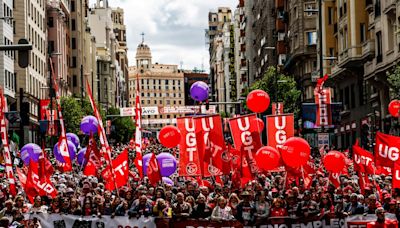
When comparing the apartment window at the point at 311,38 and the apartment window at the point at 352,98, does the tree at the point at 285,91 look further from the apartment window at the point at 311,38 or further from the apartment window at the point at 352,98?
the apartment window at the point at 352,98

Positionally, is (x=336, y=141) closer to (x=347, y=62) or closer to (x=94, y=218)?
(x=347, y=62)

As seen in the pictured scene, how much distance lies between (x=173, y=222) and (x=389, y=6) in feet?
99.8

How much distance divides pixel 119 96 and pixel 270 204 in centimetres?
18144

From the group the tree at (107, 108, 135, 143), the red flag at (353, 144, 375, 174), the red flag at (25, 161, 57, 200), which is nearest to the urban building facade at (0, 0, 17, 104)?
the red flag at (25, 161, 57, 200)

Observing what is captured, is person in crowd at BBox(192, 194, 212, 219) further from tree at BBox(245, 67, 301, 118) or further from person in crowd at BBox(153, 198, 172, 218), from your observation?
tree at BBox(245, 67, 301, 118)

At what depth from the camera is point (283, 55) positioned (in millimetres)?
91062

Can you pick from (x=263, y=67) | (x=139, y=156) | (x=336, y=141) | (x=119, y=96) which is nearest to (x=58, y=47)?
(x=263, y=67)

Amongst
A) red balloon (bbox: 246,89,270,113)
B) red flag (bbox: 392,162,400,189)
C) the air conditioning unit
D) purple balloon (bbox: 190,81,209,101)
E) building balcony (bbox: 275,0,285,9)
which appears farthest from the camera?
the air conditioning unit

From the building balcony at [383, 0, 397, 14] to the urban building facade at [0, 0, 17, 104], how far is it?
2504cm

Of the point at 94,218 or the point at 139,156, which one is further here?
the point at 139,156

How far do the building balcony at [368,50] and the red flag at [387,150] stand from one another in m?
30.0

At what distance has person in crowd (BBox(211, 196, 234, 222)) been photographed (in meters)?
17.1

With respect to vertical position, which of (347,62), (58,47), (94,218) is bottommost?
(94,218)

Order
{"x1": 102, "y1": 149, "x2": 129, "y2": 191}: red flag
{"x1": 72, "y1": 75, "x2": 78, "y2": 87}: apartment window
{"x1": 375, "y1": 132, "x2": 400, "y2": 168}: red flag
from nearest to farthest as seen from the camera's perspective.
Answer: {"x1": 375, "y1": 132, "x2": 400, "y2": 168}: red flag < {"x1": 102, "y1": 149, "x2": 129, "y2": 191}: red flag < {"x1": 72, "y1": 75, "x2": 78, "y2": 87}: apartment window
